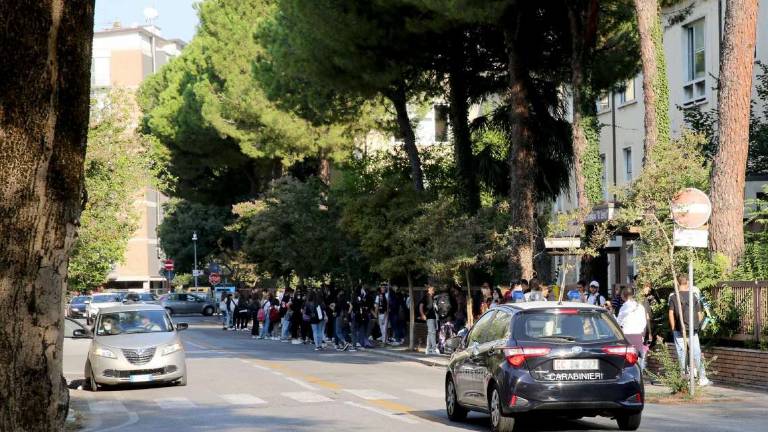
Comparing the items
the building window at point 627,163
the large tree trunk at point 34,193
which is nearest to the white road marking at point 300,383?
the large tree trunk at point 34,193

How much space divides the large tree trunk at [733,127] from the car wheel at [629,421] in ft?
31.5

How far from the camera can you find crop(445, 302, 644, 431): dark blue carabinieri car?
1356 centimetres

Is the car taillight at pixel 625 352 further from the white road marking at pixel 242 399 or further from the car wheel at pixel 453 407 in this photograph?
the white road marking at pixel 242 399

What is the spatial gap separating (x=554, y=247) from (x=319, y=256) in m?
20.3

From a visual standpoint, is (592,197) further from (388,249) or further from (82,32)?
(82,32)

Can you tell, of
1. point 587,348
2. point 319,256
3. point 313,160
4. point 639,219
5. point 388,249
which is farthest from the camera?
point 313,160

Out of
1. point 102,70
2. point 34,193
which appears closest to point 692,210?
point 34,193

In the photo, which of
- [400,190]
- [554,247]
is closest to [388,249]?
[400,190]

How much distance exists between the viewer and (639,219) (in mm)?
20750

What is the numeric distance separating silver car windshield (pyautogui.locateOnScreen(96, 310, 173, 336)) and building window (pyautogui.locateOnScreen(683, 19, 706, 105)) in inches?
781

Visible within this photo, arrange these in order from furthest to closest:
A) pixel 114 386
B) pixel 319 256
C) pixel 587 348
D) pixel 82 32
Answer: pixel 319 256 → pixel 114 386 → pixel 587 348 → pixel 82 32

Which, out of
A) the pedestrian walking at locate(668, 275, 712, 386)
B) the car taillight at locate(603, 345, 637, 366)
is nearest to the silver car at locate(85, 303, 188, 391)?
the pedestrian walking at locate(668, 275, 712, 386)

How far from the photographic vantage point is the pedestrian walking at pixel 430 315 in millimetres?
32041

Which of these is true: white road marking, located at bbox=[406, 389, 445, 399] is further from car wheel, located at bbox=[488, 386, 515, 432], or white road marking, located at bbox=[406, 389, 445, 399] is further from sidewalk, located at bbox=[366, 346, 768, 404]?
car wheel, located at bbox=[488, 386, 515, 432]
